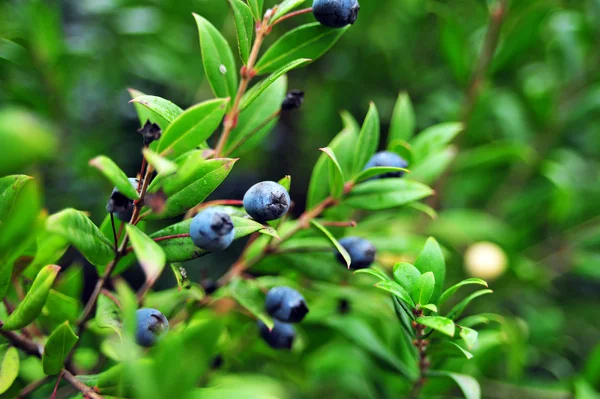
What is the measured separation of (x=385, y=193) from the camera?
38.0 inches

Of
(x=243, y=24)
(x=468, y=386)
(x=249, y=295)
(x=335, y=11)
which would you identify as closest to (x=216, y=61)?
(x=243, y=24)

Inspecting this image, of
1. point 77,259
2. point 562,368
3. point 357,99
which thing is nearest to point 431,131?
point 357,99

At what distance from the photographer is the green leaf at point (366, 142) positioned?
0.96 metres

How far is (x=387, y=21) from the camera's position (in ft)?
6.60

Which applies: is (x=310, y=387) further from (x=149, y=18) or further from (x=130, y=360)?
(x=149, y=18)

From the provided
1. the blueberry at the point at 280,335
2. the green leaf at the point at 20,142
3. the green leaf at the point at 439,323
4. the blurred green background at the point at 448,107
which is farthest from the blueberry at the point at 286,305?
the blurred green background at the point at 448,107

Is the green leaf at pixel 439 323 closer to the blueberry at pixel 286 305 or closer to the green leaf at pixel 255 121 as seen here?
the blueberry at pixel 286 305

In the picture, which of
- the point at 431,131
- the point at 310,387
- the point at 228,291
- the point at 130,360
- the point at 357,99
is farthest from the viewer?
the point at 357,99

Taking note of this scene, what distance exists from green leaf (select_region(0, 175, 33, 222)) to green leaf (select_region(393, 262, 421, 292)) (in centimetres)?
54

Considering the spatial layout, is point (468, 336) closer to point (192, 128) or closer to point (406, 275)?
point (406, 275)

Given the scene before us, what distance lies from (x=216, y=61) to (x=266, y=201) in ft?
0.97

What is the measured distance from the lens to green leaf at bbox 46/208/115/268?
597 millimetres

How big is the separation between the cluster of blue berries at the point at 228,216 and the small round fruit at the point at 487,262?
3.53 ft

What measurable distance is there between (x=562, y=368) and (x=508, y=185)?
2.19ft
